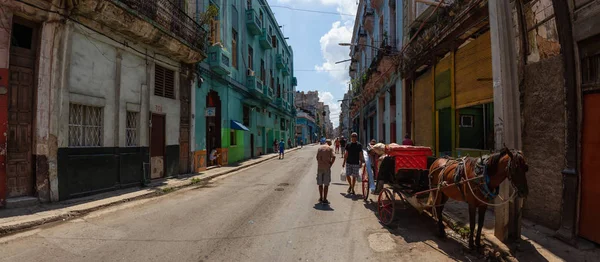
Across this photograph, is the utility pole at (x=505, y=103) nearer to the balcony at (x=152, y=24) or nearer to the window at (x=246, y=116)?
the balcony at (x=152, y=24)

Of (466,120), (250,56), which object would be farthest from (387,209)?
(250,56)

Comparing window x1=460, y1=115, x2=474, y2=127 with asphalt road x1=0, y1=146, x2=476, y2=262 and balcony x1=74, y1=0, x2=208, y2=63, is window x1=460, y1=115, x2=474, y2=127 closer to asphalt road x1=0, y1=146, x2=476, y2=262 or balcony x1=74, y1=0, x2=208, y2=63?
asphalt road x1=0, y1=146, x2=476, y2=262

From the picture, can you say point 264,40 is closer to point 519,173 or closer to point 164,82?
point 164,82

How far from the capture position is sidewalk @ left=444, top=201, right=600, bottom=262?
4.11 metres

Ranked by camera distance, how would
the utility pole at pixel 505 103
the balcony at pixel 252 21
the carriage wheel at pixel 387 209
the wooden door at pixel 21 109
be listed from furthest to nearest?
1. the balcony at pixel 252 21
2. the wooden door at pixel 21 109
3. the carriage wheel at pixel 387 209
4. the utility pole at pixel 505 103

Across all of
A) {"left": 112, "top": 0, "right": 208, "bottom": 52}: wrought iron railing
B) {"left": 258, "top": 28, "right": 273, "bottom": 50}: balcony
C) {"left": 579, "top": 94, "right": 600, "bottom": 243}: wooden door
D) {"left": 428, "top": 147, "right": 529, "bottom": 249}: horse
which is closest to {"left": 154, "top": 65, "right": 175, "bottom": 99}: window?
{"left": 112, "top": 0, "right": 208, "bottom": 52}: wrought iron railing

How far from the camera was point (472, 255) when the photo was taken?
4.35 meters

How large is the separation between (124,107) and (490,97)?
426 inches

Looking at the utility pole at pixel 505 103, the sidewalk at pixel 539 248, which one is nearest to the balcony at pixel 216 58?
the utility pole at pixel 505 103

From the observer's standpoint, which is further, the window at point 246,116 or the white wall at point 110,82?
the window at point 246,116

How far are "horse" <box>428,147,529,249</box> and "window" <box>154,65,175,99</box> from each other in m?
10.9

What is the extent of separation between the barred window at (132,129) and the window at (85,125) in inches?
46.1

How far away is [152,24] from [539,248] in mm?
11621

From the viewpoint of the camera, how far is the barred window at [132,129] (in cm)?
1036
